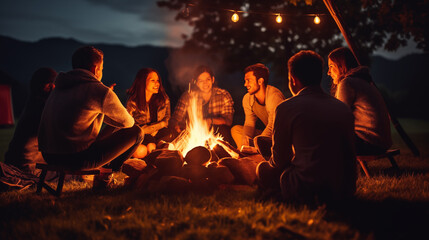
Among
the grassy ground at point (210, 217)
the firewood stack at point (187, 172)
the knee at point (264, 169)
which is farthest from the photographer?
Answer: the firewood stack at point (187, 172)

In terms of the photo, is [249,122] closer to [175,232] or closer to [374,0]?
[175,232]

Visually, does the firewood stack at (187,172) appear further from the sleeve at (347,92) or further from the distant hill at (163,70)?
the distant hill at (163,70)

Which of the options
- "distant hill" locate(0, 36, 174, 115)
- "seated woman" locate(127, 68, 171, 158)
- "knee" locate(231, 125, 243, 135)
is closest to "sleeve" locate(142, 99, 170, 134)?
"seated woman" locate(127, 68, 171, 158)

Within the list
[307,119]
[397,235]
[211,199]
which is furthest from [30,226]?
[397,235]

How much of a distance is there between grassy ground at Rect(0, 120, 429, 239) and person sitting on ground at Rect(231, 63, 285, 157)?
2488 mm

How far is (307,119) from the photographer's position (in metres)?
3.70

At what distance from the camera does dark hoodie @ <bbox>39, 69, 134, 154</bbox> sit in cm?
463

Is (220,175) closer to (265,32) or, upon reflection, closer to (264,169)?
(264,169)

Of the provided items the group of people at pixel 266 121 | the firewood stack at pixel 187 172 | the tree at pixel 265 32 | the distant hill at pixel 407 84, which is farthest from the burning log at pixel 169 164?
the distant hill at pixel 407 84

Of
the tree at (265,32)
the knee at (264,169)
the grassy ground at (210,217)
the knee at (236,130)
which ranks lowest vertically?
the grassy ground at (210,217)

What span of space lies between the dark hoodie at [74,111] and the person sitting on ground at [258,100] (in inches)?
126

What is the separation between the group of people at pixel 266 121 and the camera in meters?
3.74

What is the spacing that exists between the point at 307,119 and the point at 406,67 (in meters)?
60.4

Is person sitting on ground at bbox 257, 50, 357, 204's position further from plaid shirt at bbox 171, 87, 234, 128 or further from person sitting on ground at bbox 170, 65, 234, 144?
plaid shirt at bbox 171, 87, 234, 128
